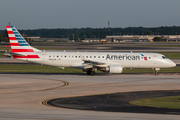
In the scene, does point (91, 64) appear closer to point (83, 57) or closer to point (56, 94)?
point (83, 57)

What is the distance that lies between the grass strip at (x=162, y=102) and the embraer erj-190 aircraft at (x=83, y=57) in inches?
695

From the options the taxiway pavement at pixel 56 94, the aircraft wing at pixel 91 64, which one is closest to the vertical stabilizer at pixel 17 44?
the aircraft wing at pixel 91 64

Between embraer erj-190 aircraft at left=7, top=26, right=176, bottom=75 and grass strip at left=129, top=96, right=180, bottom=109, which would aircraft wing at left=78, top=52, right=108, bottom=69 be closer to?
embraer erj-190 aircraft at left=7, top=26, right=176, bottom=75

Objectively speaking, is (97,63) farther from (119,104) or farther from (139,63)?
(119,104)

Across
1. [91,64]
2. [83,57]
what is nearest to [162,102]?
[91,64]

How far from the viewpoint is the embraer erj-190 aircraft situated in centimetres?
4419

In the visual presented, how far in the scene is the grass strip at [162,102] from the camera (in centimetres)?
2303

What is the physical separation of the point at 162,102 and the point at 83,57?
21.7 m

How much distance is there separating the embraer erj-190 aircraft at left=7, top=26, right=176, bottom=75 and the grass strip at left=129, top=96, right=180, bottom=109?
17.7 metres

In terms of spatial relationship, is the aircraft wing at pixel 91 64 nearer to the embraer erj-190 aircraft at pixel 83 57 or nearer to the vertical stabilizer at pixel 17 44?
the embraer erj-190 aircraft at pixel 83 57

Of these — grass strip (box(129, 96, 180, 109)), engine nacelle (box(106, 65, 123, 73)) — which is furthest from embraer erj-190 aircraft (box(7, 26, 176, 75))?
grass strip (box(129, 96, 180, 109))

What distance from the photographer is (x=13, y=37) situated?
45.2 meters

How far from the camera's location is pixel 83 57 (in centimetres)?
4466

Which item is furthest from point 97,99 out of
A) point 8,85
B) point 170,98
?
point 8,85
